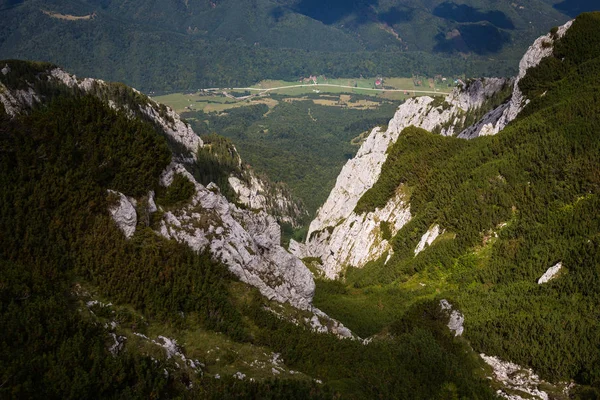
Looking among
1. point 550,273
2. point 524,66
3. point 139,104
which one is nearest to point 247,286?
point 550,273

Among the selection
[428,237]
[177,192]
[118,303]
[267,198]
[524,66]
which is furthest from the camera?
[267,198]

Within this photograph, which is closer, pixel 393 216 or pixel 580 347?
pixel 580 347

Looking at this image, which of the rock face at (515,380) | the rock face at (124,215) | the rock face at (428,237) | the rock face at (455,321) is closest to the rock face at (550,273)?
the rock face at (455,321)

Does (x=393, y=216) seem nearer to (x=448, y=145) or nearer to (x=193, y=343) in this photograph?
(x=448, y=145)

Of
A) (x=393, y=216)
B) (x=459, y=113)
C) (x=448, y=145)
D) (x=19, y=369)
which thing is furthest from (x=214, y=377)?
(x=459, y=113)

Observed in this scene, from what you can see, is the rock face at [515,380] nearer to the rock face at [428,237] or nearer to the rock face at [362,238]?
the rock face at [428,237]

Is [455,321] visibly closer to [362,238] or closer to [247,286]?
[247,286]

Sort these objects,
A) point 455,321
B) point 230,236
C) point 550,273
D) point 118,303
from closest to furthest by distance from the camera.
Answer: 1. point 118,303
2. point 455,321
3. point 230,236
4. point 550,273
